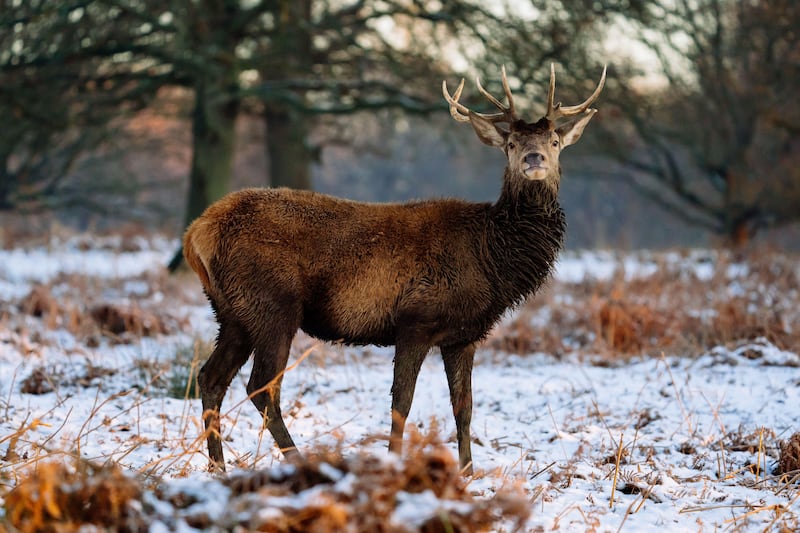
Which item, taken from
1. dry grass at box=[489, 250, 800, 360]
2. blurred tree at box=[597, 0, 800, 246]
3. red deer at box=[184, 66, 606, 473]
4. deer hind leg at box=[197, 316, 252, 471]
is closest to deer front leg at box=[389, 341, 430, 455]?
red deer at box=[184, 66, 606, 473]

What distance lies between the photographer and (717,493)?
166 inches

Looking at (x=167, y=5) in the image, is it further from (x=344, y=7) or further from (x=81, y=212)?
(x=81, y=212)

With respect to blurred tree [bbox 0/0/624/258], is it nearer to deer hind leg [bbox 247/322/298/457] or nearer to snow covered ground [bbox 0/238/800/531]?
snow covered ground [bbox 0/238/800/531]

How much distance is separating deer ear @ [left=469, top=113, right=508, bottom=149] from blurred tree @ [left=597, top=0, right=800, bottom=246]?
25.4 feet

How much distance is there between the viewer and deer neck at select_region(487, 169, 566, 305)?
500 cm

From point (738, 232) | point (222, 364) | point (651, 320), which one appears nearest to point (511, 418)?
point (222, 364)

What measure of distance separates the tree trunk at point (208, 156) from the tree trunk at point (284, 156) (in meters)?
2.51

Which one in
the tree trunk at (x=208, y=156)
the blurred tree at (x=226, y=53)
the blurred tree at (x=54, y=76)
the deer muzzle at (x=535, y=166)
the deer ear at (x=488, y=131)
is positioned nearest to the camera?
the deer muzzle at (x=535, y=166)

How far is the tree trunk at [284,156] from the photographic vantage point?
16453 mm

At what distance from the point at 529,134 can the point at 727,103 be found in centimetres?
1260

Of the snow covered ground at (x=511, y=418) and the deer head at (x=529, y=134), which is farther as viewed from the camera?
the deer head at (x=529, y=134)

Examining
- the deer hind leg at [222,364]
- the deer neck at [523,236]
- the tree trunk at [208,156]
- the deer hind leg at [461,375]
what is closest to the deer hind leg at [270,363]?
the deer hind leg at [222,364]

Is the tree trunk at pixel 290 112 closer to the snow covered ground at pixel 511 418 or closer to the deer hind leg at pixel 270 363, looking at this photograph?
the snow covered ground at pixel 511 418

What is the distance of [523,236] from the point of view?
5098mm
